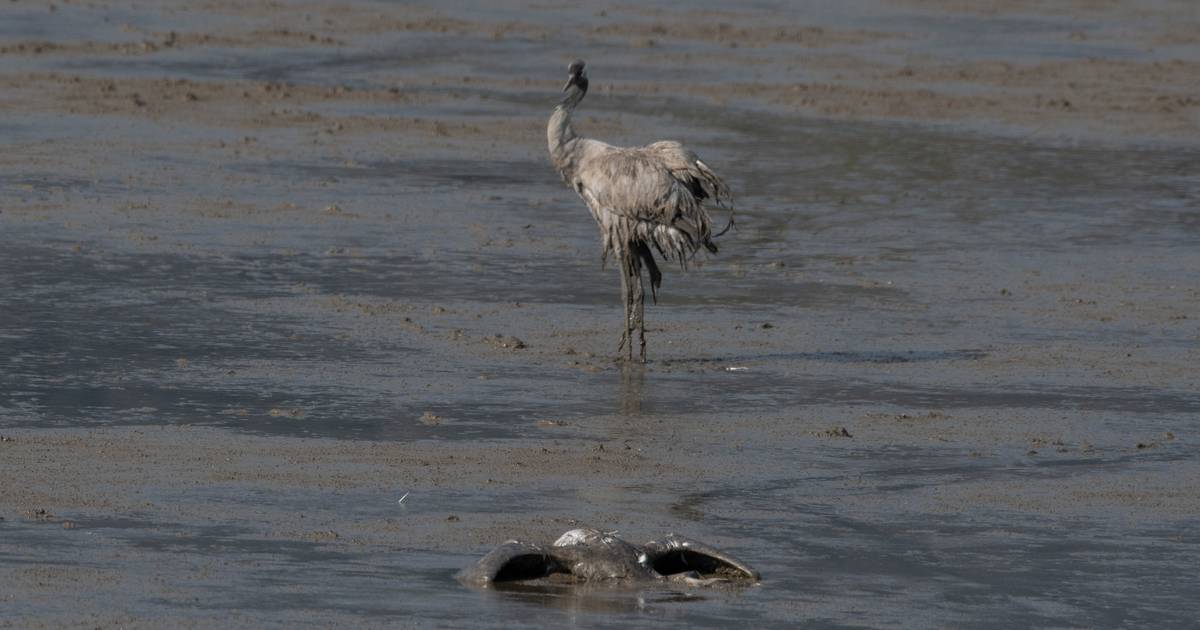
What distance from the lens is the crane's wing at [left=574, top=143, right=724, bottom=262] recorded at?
13914 millimetres

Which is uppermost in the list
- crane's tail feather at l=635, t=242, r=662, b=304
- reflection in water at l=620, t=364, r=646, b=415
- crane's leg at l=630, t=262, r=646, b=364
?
crane's tail feather at l=635, t=242, r=662, b=304

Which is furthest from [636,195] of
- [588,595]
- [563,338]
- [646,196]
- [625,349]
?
[588,595]

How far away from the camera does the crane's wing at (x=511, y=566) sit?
899 cm

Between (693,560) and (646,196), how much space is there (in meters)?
4.87

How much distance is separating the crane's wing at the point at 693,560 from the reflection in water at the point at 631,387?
129 inches

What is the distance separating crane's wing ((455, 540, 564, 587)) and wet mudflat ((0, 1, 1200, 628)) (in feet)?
0.37

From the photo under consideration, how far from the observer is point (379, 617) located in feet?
27.9

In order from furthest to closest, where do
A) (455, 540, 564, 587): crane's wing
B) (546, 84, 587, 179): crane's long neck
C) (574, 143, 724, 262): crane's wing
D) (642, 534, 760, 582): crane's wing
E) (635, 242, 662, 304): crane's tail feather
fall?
1. (635, 242, 662, 304): crane's tail feather
2. (546, 84, 587, 179): crane's long neck
3. (574, 143, 724, 262): crane's wing
4. (642, 534, 760, 582): crane's wing
5. (455, 540, 564, 587): crane's wing

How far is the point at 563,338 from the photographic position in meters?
14.5

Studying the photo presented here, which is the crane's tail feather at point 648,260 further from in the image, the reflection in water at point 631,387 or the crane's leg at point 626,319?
the reflection in water at point 631,387

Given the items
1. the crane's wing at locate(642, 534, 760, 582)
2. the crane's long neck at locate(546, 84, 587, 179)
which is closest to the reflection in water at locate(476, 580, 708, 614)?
the crane's wing at locate(642, 534, 760, 582)

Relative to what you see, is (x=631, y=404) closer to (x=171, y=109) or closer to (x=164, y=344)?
(x=164, y=344)

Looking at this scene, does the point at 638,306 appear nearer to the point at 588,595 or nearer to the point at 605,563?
the point at 605,563

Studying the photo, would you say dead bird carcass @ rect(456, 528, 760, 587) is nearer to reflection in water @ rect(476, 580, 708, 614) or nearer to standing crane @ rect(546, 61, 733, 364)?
reflection in water @ rect(476, 580, 708, 614)
